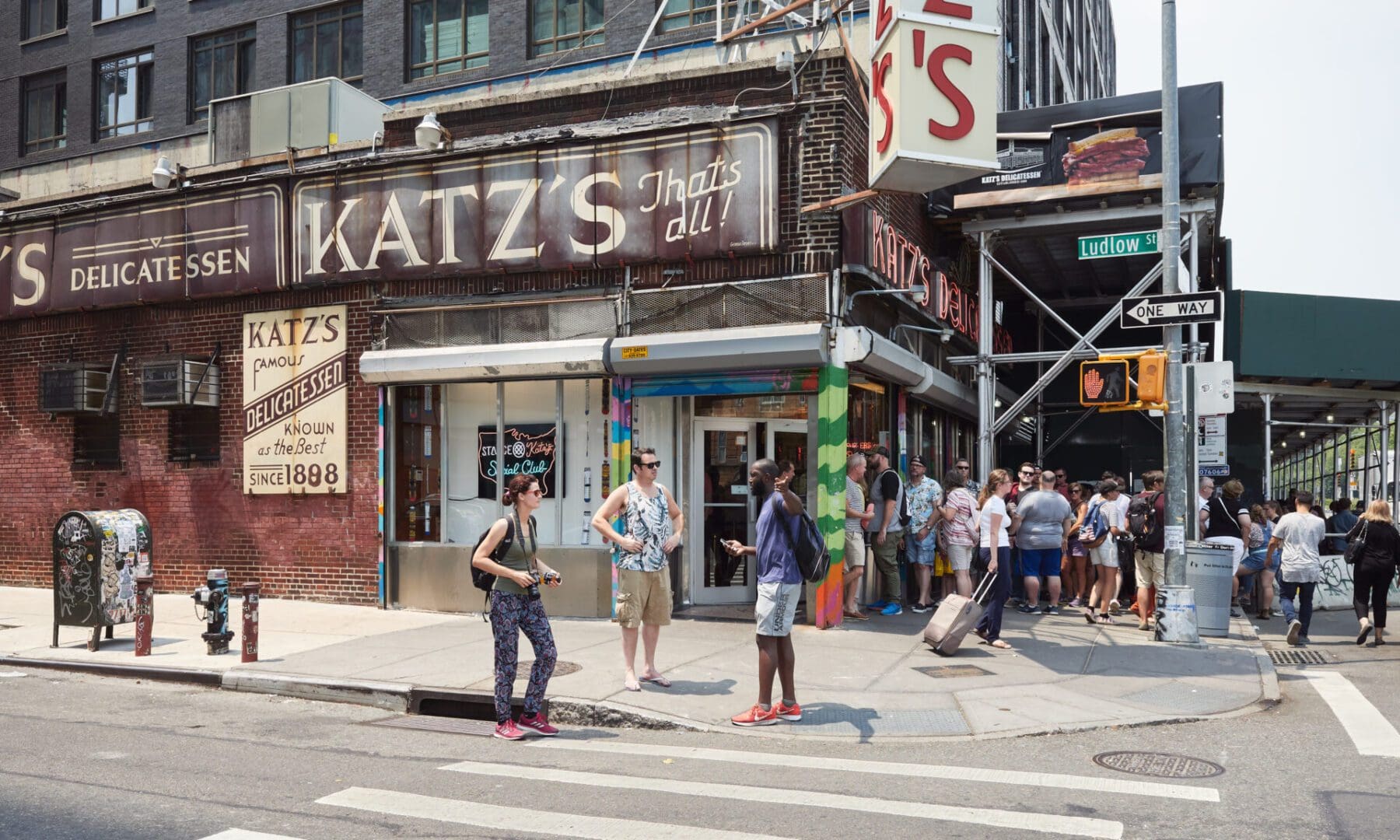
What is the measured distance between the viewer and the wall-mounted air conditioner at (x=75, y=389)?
50.6 feet

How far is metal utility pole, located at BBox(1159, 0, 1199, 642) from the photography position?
36.3ft

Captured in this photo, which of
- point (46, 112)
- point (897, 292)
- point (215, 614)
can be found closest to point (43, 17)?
point (46, 112)

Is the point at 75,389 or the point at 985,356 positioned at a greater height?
the point at 985,356

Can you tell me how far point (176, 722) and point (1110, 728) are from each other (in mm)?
6853

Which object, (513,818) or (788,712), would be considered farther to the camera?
(788,712)

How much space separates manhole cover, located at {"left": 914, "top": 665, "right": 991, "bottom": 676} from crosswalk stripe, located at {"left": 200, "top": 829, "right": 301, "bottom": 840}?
5861 mm

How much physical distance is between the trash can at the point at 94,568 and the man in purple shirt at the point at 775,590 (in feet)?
22.4

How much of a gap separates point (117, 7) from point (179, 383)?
56.3ft

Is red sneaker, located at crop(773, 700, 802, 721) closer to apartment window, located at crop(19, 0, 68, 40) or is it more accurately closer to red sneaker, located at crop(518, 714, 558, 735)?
red sneaker, located at crop(518, 714, 558, 735)

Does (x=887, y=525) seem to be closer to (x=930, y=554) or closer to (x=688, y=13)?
(x=930, y=554)

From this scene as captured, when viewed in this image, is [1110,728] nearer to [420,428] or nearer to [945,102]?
[945,102]

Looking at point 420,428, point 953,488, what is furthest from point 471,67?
point 953,488

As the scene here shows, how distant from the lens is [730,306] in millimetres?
12016

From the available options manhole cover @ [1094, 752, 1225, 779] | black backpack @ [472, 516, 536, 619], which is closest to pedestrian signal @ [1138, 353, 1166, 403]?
manhole cover @ [1094, 752, 1225, 779]
